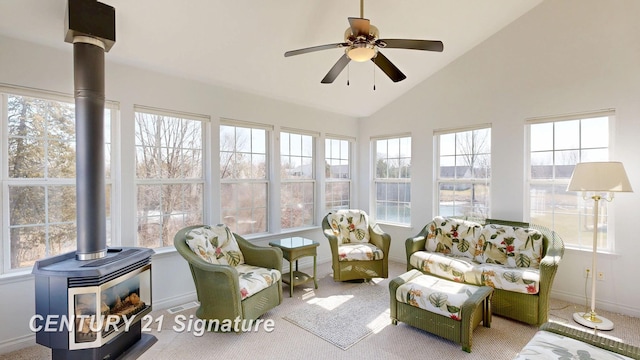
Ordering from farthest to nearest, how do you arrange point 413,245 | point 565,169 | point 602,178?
point 413,245 → point 565,169 → point 602,178

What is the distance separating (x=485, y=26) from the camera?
371 centimetres

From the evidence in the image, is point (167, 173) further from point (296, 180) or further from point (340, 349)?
point (340, 349)

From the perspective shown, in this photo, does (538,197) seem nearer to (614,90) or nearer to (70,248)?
(614,90)

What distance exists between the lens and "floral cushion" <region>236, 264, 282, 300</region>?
275cm

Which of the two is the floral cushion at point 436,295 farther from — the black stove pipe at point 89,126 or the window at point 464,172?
the black stove pipe at point 89,126

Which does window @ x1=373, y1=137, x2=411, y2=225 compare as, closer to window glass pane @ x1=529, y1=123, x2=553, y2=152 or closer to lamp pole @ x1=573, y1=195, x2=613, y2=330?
window glass pane @ x1=529, y1=123, x2=553, y2=152

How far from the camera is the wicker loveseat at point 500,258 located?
112 inches

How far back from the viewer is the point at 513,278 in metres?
2.93

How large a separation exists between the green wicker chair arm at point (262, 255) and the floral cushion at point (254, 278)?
0.24 feet

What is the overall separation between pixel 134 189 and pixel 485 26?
446cm

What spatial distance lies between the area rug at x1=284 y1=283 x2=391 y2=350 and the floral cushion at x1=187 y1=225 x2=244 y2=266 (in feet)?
2.80

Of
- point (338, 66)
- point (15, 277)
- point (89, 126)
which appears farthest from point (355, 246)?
point (15, 277)

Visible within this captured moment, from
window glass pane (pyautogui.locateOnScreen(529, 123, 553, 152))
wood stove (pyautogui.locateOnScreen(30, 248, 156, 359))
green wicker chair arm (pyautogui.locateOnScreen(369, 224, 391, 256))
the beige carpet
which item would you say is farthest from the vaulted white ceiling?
the beige carpet

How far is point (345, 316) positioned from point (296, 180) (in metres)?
2.21
